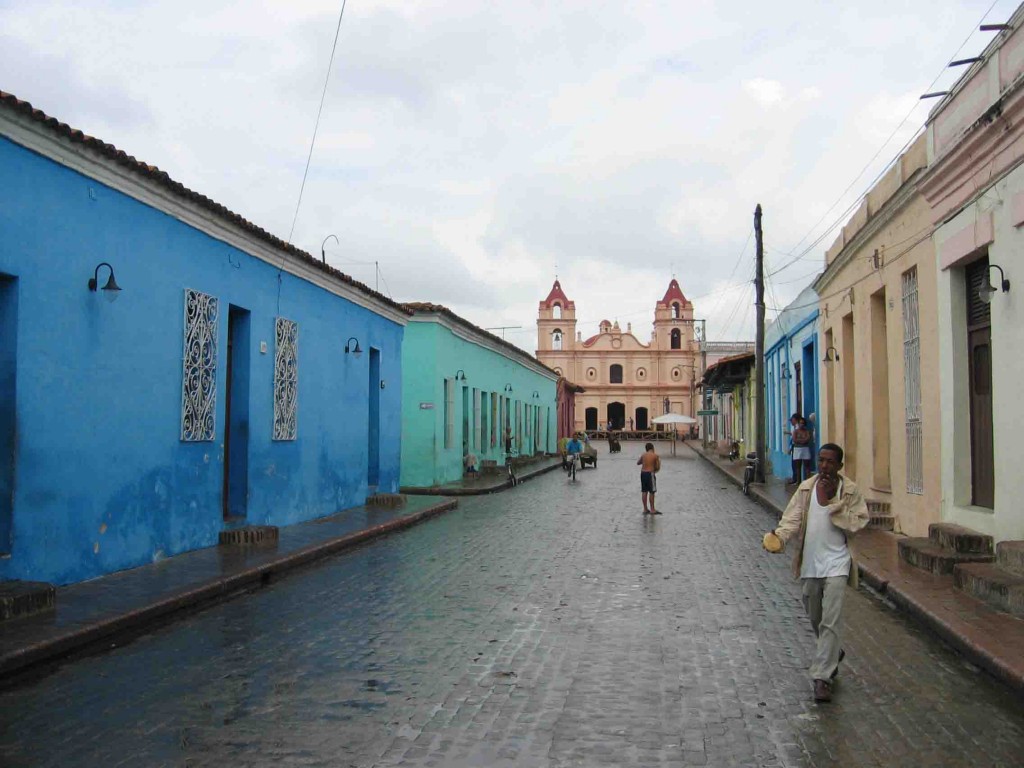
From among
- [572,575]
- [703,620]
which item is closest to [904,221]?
[572,575]

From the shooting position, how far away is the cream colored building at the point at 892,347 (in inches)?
502

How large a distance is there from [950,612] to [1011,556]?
127cm

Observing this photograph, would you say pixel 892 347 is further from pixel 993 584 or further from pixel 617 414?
pixel 617 414

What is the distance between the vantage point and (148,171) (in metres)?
10.4

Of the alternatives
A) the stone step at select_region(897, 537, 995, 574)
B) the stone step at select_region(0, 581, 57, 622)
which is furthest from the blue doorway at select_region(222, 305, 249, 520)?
the stone step at select_region(897, 537, 995, 574)

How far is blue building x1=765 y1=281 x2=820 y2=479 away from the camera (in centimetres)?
2304

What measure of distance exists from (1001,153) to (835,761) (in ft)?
24.2

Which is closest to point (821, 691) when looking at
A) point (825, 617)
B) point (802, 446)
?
point (825, 617)

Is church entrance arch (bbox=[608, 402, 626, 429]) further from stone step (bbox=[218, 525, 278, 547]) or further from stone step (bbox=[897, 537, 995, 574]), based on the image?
stone step (bbox=[897, 537, 995, 574])

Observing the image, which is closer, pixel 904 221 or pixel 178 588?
pixel 178 588

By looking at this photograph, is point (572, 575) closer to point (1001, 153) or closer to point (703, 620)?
point (703, 620)

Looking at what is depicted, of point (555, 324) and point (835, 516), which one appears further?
point (555, 324)

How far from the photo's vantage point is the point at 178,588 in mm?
9070

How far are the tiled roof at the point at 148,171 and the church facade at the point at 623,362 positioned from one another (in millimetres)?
77073
